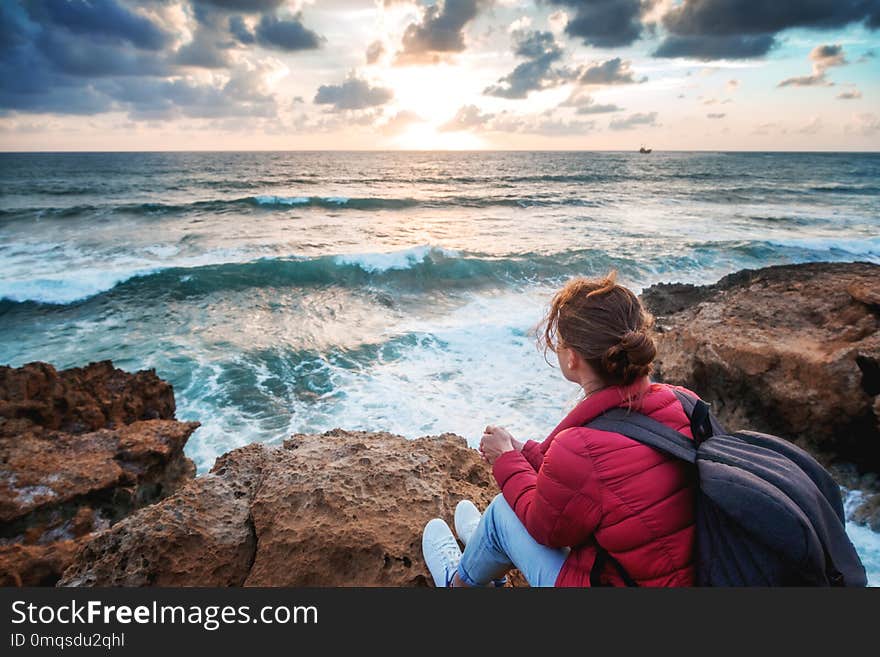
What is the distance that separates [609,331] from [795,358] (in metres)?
4.68

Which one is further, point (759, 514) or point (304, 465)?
point (304, 465)

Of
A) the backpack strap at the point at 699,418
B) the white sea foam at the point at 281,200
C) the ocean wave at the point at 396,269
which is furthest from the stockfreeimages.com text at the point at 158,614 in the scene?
the white sea foam at the point at 281,200

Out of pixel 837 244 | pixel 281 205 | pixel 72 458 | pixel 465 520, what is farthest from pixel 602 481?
pixel 281 205

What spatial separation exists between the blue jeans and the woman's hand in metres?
0.18

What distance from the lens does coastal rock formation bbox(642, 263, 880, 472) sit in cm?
471

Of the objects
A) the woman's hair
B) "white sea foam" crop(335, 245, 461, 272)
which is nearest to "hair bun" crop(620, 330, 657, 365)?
the woman's hair

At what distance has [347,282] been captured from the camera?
44.9 feet

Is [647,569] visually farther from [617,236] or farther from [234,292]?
[617,236]

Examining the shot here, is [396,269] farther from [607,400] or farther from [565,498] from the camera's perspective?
[565,498]

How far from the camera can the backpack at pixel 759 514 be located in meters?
1.29

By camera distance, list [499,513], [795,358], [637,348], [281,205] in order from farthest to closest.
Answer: [281,205] < [795,358] < [499,513] < [637,348]

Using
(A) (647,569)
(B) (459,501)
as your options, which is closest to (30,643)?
(B) (459,501)

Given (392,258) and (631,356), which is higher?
(631,356)

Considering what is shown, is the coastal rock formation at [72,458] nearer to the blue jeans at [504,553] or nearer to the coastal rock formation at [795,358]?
the blue jeans at [504,553]
